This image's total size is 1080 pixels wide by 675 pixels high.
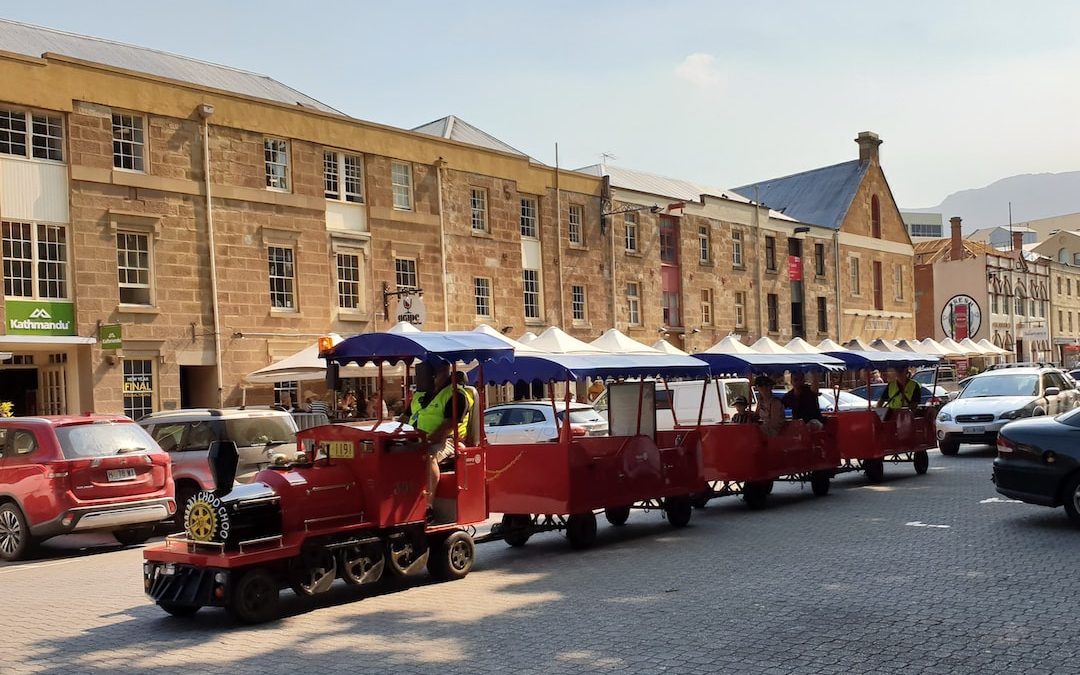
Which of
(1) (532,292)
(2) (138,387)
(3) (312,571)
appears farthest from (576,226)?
(3) (312,571)

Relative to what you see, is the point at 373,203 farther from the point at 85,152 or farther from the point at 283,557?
the point at 283,557

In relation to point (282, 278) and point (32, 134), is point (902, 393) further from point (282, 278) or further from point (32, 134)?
point (32, 134)

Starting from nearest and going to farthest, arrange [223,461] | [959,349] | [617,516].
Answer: [223,461]
[617,516]
[959,349]

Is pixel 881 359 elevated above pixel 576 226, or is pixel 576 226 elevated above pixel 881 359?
pixel 576 226

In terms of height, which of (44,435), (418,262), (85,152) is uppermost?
(85,152)

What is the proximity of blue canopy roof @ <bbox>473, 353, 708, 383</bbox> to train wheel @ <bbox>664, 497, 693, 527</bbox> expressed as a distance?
1646 mm

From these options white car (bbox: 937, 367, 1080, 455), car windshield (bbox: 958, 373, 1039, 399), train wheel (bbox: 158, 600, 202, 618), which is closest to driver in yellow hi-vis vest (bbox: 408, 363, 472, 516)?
train wheel (bbox: 158, 600, 202, 618)

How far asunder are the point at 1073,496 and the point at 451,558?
7.15 metres

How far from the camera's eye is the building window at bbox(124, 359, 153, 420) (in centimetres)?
2459

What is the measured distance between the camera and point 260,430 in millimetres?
16484

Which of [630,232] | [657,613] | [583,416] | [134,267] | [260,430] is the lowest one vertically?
[657,613]

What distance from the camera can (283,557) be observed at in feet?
29.5

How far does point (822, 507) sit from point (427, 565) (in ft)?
23.3

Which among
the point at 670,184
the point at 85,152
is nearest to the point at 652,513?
the point at 85,152
